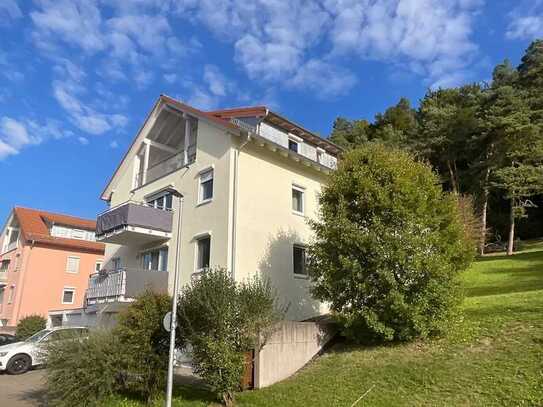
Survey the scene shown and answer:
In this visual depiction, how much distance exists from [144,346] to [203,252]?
7968mm

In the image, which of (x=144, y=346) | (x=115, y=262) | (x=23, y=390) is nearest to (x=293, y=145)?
(x=115, y=262)

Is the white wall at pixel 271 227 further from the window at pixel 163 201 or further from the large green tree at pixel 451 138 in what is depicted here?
the large green tree at pixel 451 138

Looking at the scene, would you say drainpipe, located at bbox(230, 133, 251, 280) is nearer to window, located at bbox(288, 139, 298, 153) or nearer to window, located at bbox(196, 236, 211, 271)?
window, located at bbox(196, 236, 211, 271)

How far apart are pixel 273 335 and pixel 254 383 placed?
141 cm

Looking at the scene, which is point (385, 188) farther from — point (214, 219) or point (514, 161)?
point (514, 161)

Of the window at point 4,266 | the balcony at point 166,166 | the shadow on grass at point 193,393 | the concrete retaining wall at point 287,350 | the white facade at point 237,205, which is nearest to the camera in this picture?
the shadow on grass at point 193,393

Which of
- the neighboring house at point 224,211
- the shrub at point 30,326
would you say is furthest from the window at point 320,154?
the shrub at point 30,326

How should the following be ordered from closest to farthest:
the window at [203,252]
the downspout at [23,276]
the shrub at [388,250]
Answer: the shrub at [388,250]
the window at [203,252]
the downspout at [23,276]

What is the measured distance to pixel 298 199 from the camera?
75.0ft

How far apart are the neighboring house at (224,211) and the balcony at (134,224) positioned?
0.05 meters

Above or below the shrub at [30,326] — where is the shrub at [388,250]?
above

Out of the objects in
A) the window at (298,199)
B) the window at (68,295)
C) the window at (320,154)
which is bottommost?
the window at (68,295)

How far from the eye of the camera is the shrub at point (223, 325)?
1160cm

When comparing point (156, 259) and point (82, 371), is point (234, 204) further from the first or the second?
point (82, 371)
